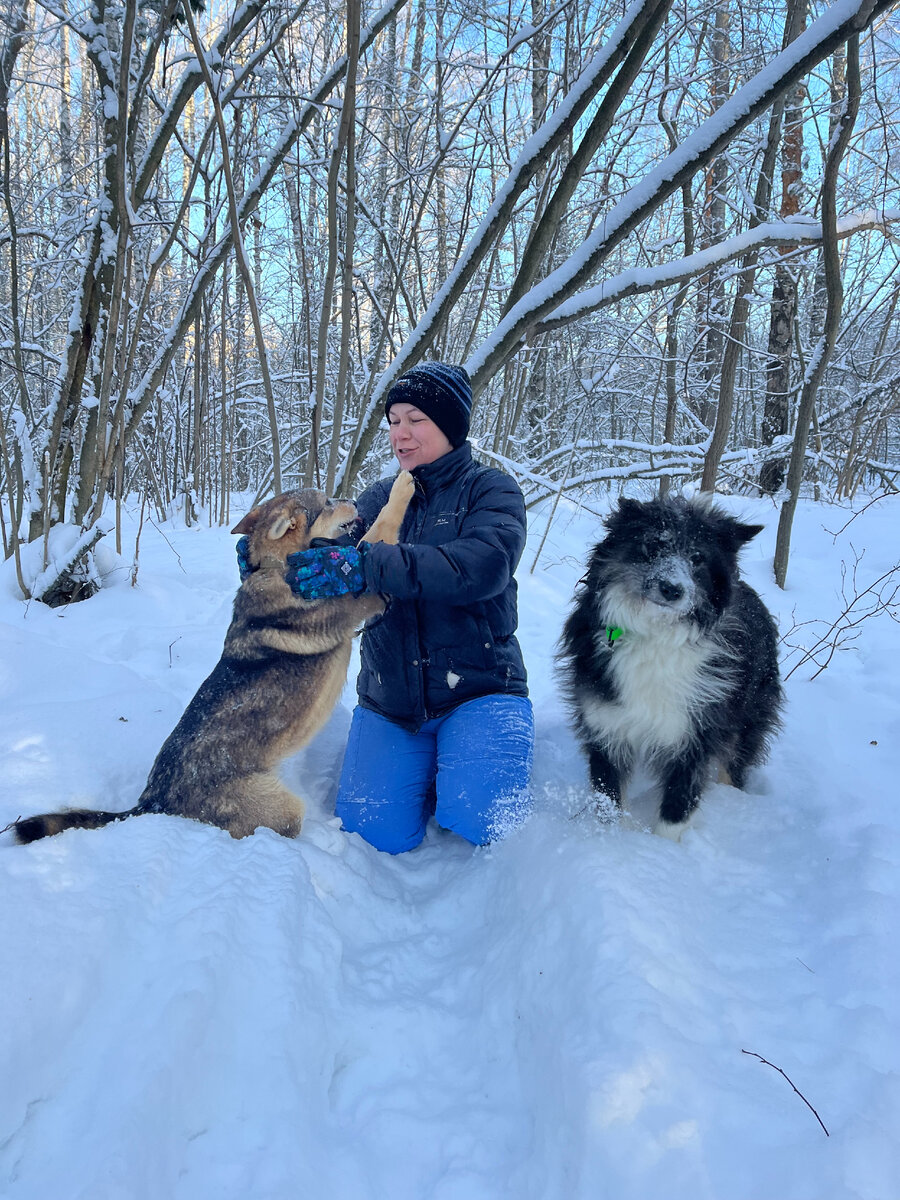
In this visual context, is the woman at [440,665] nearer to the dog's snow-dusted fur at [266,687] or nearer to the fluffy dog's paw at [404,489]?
the fluffy dog's paw at [404,489]

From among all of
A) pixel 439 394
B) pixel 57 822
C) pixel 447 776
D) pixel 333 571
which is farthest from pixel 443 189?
pixel 57 822

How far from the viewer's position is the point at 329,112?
4.84 meters

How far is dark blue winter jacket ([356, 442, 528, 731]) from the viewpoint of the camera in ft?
8.21

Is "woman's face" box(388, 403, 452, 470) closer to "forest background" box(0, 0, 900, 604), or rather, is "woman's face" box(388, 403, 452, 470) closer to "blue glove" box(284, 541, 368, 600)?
"blue glove" box(284, 541, 368, 600)

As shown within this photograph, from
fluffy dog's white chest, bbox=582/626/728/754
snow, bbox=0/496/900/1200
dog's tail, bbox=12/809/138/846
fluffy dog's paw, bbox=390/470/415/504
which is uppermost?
fluffy dog's paw, bbox=390/470/415/504

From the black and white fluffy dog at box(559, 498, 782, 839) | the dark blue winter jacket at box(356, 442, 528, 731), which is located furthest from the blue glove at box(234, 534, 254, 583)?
the black and white fluffy dog at box(559, 498, 782, 839)

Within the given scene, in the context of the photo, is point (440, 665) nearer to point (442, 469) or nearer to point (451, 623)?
point (451, 623)

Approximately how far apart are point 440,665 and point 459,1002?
1237mm

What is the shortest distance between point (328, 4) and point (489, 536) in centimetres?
448

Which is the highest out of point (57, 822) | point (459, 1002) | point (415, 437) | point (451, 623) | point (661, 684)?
point (415, 437)

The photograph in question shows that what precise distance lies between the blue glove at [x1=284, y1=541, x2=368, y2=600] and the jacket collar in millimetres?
459

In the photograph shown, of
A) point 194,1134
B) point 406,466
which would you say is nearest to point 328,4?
point 406,466

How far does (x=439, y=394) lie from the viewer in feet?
8.43

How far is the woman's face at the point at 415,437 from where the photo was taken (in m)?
2.61
